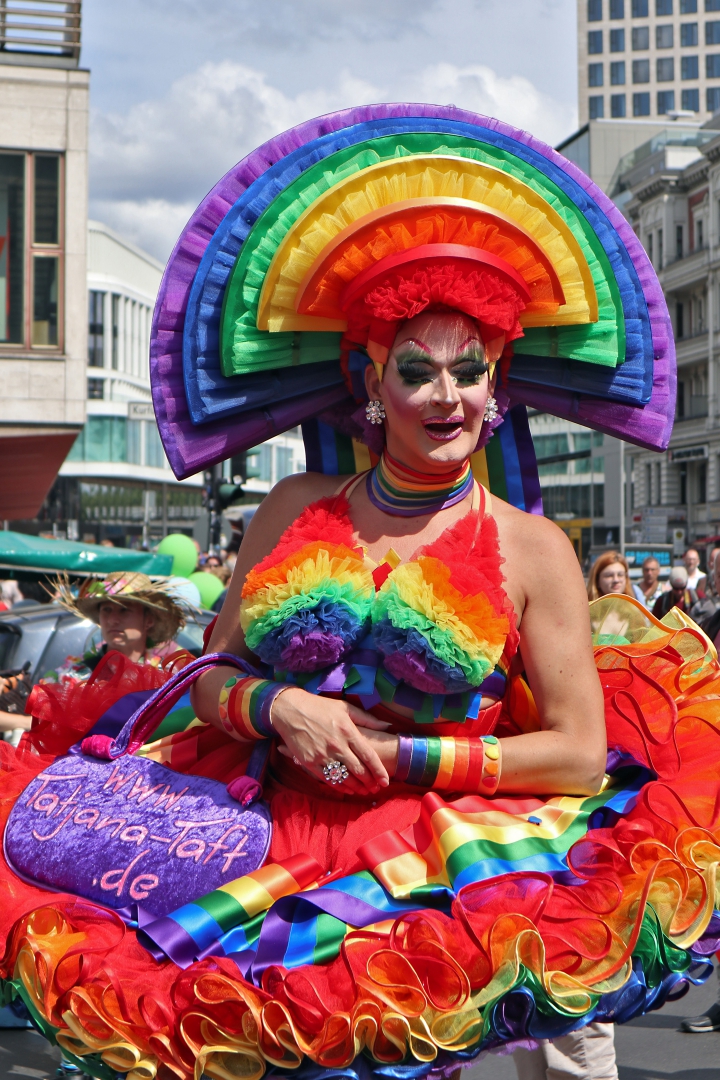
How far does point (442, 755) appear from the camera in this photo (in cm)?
221

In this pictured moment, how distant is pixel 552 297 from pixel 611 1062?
1778mm

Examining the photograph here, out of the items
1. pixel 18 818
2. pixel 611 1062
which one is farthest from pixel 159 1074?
pixel 611 1062

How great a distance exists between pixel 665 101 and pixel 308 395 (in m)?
92.4

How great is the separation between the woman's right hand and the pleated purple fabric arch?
689 millimetres

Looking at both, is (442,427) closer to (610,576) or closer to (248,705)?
(248,705)

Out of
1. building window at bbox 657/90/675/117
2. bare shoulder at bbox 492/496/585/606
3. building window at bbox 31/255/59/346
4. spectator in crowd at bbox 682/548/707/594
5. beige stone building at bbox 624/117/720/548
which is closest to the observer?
bare shoulder at bbox 492/496/585/606

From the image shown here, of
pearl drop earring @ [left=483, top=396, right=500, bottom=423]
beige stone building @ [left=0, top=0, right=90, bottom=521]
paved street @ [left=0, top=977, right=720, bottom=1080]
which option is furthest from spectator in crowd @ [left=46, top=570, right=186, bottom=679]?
beige stone building @ [left=0, top=0, right=90, bottom=521]

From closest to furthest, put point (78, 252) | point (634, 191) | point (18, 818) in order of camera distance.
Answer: point (18, 818), point (78, 252), point (634, 191)

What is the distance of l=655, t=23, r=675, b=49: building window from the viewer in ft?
279

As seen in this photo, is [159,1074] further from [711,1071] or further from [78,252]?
[78,252]

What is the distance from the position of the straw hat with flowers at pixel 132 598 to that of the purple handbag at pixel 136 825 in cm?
291

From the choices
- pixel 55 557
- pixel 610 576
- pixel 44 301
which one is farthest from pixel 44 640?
pixel 44 301

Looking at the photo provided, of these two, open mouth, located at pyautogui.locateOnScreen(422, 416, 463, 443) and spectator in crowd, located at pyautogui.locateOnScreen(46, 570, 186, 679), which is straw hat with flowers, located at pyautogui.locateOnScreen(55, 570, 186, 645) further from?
open mouth, located at pyautogui.locateOnScreen(422, 416, 463, 443)

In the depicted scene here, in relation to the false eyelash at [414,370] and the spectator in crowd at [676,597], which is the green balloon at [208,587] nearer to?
the spectator in crowd at [676,597]
